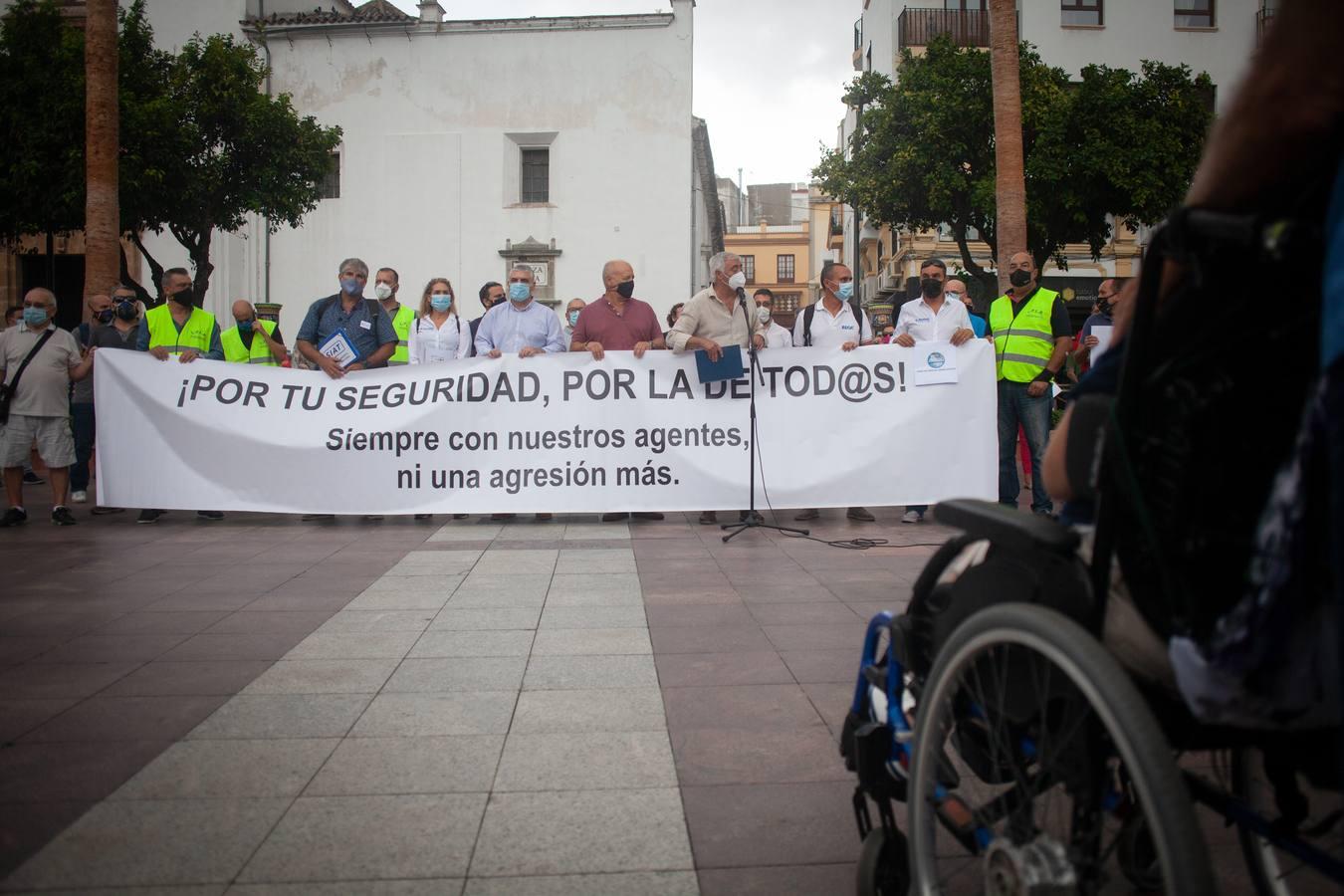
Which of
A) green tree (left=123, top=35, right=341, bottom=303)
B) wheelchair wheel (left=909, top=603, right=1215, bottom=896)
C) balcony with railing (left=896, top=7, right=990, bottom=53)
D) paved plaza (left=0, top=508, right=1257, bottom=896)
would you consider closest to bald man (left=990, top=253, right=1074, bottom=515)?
paved plaza (left=0, top=508, right=1257, bottom=896)

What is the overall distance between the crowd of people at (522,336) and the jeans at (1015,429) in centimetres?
1

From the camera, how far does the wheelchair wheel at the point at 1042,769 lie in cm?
151

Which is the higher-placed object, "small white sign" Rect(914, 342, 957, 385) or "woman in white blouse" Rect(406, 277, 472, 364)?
"woman in white blouse" Rect(406, 277, 472, 364)

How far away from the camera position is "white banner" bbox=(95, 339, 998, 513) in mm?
8688

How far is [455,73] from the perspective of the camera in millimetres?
34094

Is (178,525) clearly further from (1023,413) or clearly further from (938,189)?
(938,189)

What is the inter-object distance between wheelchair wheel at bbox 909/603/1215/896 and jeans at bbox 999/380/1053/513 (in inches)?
266

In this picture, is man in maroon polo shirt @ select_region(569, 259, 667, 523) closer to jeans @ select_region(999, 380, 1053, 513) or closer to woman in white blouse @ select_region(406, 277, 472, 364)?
woman in white blouse @ select_region(406, 277, 472, 364)

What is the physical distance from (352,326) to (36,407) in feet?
8.55

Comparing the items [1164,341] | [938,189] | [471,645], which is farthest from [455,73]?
[1164,341]

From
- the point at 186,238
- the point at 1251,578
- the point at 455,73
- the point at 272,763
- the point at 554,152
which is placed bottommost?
the point at 272,763

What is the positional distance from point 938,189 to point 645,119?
32.0ft

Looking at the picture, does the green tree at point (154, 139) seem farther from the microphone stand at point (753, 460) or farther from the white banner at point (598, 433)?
the microphone stand at point (753, 460)

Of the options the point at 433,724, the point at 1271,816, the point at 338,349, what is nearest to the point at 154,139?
the point at 338,349
